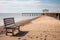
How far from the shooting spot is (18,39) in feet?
23.6

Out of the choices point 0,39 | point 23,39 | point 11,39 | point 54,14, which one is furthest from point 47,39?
point 54,14

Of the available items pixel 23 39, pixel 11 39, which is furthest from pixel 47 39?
pixel 11 39

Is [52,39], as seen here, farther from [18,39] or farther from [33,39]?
[18,39]

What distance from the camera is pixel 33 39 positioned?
23.5ft

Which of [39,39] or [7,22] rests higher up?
[7,22]

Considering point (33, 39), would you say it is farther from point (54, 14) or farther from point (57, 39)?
point (54, 14)

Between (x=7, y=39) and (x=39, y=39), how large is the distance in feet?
4.92

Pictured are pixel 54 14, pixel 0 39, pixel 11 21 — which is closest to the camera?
pixel 0 39

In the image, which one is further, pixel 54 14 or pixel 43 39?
pixel 54 14

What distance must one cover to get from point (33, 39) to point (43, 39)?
468mm

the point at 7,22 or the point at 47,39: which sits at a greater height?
the point at 7,22

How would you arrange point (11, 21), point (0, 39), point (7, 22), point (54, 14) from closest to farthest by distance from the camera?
point (0, 39) → point (7, 22) → point (11, 21) → point (54, 14)

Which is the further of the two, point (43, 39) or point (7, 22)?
point (7, 22)

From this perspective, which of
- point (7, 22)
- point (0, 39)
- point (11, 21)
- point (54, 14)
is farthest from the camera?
point (54, 14)
